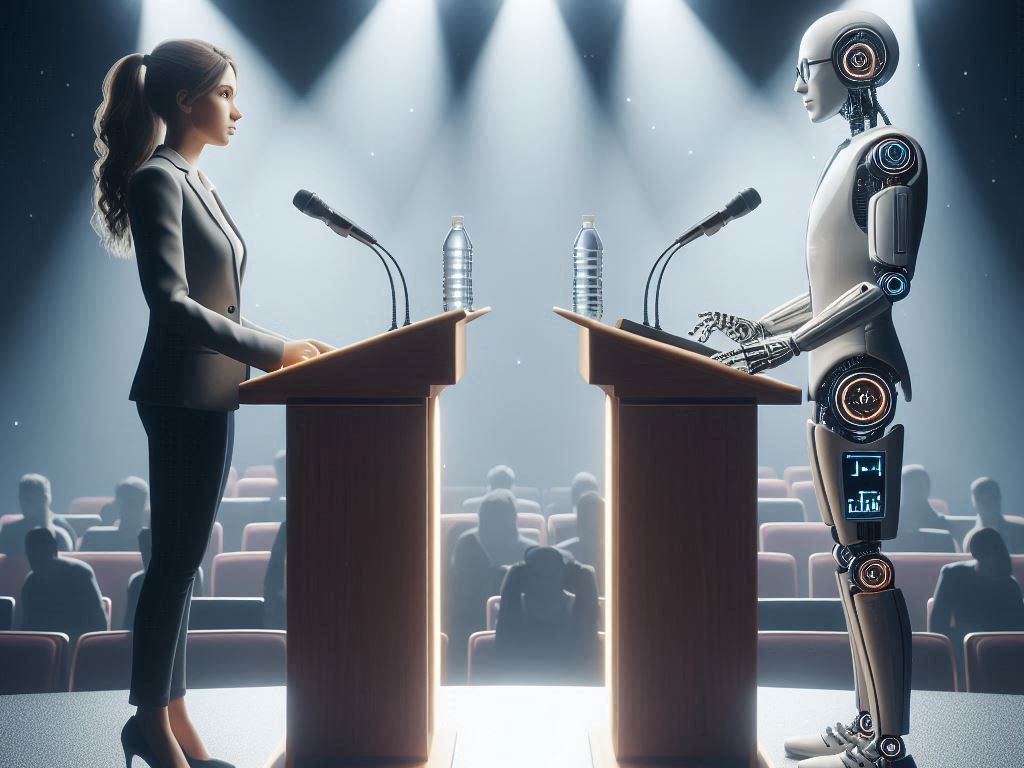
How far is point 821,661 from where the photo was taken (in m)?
2.94

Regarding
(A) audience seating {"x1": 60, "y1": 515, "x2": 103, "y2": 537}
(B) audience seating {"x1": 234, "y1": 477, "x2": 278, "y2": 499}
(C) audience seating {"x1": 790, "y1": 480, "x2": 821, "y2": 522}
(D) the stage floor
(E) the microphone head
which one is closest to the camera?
(E) the microphone head

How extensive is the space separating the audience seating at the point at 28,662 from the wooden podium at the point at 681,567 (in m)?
2.12

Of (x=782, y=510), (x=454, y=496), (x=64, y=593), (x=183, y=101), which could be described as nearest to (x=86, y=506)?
(x=454, y=496)

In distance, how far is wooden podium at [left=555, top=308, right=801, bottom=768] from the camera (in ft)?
5.81

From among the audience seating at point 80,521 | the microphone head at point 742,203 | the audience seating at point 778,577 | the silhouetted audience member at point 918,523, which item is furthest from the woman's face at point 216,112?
the audience seating at point 80,521

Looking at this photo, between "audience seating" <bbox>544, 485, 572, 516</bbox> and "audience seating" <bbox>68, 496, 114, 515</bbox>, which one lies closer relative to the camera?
"audience seating" <bbox>68, 496, 114, 515</bbox>

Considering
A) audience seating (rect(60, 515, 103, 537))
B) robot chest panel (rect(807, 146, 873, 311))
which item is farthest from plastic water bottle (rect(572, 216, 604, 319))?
audience seating (rect(60, 515, 103, 537))

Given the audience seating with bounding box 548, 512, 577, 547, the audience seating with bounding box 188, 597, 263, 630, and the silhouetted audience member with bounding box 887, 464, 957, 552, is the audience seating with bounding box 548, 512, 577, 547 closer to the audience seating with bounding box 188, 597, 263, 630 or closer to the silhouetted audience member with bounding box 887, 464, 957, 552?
the silhouetted audience member with bounding box 887, 464, 957, 552

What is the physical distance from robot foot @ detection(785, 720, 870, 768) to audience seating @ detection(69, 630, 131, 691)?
2108 mm

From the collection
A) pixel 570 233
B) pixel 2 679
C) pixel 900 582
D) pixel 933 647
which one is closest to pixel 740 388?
pixel 933 647

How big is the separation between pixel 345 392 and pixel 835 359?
1.00m

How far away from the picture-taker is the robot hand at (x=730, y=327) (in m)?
2.01

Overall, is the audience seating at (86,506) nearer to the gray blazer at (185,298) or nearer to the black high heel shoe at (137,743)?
the black high heel shoe at (137,743)

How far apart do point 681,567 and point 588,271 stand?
1128 mm
